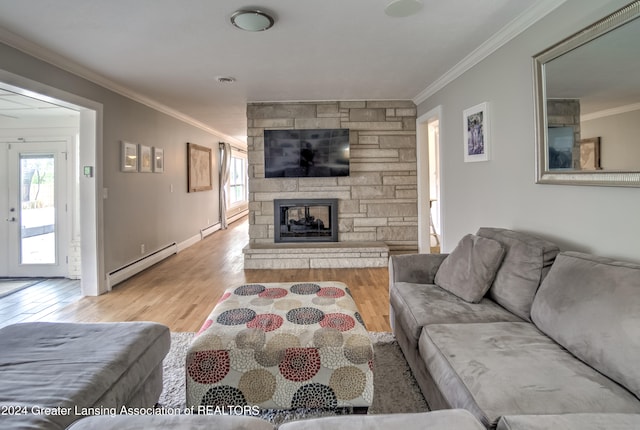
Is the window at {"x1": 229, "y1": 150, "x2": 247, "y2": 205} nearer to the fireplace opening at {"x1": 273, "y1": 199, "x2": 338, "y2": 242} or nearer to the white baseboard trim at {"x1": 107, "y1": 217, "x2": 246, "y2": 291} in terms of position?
the white baseboard trim at {"x1": 107, "y1": 217, "x2": 246, "y2": 291}

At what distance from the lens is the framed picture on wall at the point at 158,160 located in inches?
206

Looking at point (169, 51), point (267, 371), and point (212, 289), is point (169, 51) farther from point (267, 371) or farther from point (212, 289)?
point (267, 371)

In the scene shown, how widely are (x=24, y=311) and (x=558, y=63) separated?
4997 mm

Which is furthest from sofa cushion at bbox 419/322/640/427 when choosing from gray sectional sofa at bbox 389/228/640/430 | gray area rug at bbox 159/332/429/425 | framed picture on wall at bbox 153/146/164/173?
framed picture on wall at bbox 153/146/164/173

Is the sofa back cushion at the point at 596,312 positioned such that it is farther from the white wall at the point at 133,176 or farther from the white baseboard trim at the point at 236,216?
the white baseboard trim at the point at 236,216

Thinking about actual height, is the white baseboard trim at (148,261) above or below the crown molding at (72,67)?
below

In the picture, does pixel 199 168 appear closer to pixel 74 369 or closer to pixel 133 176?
pixel 133 176

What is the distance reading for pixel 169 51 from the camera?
311 centimetres

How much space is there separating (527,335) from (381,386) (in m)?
0.84

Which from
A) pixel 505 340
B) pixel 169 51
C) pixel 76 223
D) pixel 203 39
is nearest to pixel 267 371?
pixel 505 340

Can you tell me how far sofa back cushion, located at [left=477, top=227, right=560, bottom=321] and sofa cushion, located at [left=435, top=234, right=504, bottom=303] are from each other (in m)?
0.06

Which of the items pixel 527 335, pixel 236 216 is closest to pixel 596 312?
pixel 527 335

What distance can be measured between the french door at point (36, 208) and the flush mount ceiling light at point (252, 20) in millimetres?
3681

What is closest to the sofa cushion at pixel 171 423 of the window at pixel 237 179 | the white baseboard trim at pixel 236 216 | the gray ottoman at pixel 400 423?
the gray ottoman at pixel 400 423
